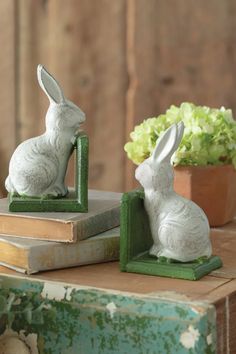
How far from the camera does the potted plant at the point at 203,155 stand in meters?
1.59

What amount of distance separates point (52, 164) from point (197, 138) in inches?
12.2

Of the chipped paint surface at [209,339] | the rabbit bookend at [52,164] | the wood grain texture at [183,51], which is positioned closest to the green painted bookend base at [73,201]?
the rabbit bookend at [52,164]

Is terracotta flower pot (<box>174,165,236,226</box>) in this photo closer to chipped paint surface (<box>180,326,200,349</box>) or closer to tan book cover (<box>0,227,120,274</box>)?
tan book cover (<box>0,227,120,274</box>)

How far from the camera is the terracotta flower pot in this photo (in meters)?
1.61

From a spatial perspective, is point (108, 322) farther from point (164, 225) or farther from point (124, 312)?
point (164, 225)

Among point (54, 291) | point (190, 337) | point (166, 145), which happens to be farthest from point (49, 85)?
point (190, 337)

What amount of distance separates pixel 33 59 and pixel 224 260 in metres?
1.38

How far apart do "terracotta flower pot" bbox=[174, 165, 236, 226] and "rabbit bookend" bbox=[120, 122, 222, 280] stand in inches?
11.7

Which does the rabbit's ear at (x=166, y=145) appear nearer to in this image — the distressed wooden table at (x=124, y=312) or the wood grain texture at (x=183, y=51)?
the distressed wooden table at (x=124, y=312)

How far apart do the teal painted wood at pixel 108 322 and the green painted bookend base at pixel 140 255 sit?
93 mm

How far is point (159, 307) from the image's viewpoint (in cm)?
118

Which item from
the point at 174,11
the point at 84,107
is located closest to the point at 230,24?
the point at 174,11

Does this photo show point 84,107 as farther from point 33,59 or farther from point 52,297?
point 52,297

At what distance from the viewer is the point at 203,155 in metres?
1.60
